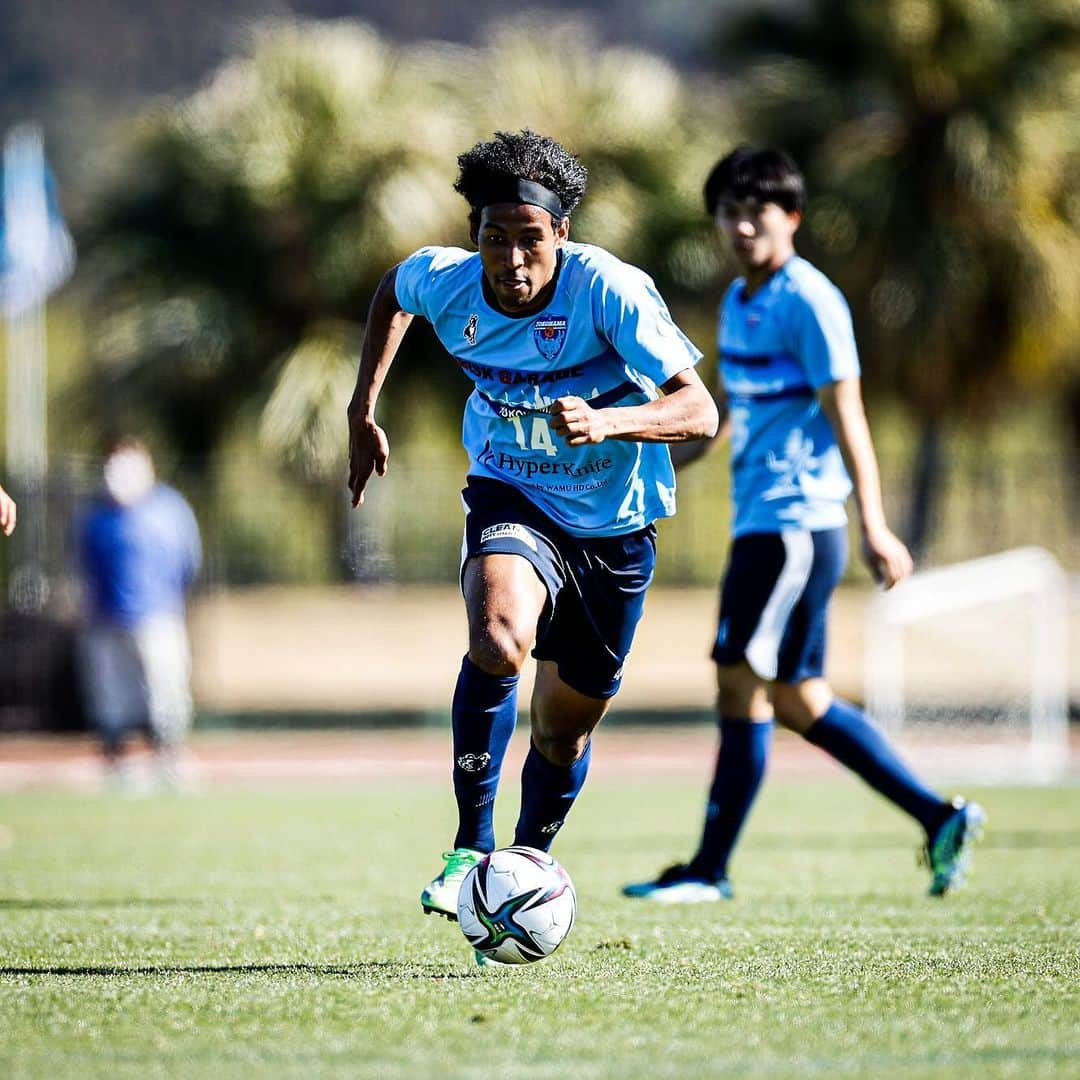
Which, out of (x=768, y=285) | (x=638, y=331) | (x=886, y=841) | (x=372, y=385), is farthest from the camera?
(x=886, y=841)

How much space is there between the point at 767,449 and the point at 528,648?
2015 mm

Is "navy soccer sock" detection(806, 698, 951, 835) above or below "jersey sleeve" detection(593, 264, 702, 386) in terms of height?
below

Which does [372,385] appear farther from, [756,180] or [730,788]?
[730,788]

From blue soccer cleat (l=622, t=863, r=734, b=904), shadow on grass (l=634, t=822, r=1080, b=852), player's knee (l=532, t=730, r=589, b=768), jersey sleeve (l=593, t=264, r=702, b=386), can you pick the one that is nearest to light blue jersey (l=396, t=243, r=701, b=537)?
jersey sleeve (l=593, t=264, r=702, b=386)

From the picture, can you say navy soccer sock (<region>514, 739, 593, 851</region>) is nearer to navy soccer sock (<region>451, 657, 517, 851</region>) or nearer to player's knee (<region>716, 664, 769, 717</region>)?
navy soccer sock (<region>451, 657, 517, 851</region>)

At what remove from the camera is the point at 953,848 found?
6594 mm

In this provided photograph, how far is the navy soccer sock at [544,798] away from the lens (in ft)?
17.6

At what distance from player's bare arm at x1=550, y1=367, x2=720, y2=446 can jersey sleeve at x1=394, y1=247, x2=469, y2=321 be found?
751 mm

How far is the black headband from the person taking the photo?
496 cm

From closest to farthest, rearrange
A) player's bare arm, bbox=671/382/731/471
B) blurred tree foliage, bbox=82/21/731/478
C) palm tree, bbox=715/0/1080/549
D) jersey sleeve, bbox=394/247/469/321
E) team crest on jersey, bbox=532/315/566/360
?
team crest on jersey, bbox=532/315/566/360, jersey sleeve, bbox=394/247/469/321, player's bare arm, bbox=671/382/731/471, palm tree, bbox=715/0/1080/549, blurred tree foliage, bbox=82/21/731/478

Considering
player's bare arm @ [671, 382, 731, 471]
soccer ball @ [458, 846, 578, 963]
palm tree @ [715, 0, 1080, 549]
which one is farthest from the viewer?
palm tree @ [715, 0, 1080, 549]

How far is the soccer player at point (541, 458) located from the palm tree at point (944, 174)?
1314 centimetres

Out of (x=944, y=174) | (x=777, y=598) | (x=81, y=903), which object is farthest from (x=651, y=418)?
(x=944, y=174)

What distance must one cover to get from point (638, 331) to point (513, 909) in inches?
59.5
